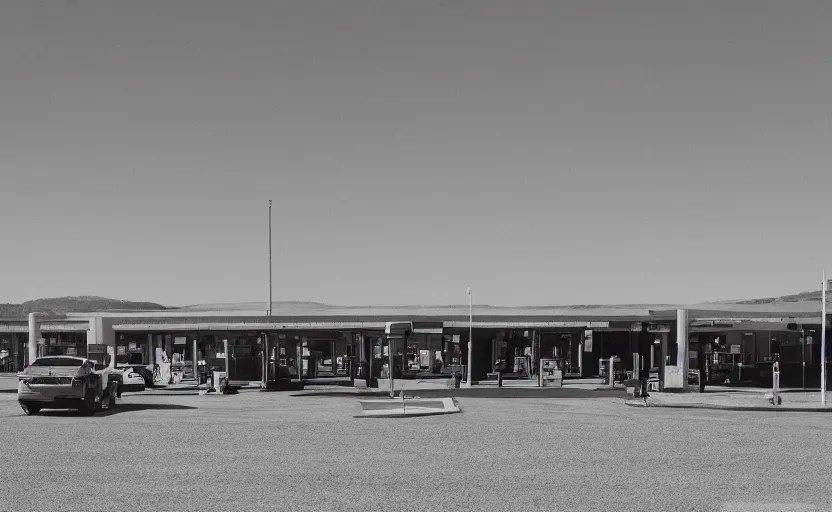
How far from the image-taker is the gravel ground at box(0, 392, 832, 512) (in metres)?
14.1

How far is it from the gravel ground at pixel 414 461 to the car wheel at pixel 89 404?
59cm

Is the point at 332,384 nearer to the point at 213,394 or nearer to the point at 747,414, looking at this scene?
the point at 213,394

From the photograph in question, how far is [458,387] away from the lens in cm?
4147

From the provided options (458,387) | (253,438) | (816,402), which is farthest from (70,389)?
(816,402)

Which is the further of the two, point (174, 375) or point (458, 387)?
point (174, 375)

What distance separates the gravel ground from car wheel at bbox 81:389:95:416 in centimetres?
59

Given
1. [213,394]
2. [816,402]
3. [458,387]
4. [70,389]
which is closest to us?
[70,389]

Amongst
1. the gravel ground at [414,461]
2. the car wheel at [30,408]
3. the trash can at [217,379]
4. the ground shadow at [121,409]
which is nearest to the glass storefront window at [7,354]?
the trash can at [217,379]

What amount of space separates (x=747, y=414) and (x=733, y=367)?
54.4 feet

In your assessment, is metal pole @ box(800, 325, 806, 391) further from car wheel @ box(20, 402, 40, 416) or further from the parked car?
car wheel @ box(20, 402, 40, 416)

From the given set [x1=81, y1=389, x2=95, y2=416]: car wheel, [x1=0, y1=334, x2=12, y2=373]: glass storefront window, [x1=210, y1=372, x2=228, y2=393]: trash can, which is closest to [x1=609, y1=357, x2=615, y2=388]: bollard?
[x1=210, y1=372, x2=228, y2=393]: trash can

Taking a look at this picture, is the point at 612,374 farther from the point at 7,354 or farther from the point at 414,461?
the point at 7,354

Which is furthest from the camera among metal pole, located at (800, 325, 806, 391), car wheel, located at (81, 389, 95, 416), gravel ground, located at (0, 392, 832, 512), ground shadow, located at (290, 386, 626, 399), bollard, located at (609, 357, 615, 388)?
bollard, located at (609, 357, 615, 388)

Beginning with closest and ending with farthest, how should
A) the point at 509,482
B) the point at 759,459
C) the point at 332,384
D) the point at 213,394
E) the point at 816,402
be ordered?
the point at 509,482 < the point at 759,459 < the point at 816,402 < the point at 213,394 < the point at 332,384
